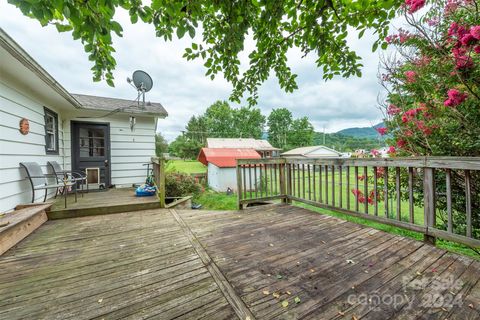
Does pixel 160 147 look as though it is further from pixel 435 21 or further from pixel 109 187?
pixel 435 21

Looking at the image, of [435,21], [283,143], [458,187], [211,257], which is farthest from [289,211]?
[283,143]

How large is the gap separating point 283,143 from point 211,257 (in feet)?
138

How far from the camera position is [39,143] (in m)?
4.04

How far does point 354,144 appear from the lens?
39312 mm

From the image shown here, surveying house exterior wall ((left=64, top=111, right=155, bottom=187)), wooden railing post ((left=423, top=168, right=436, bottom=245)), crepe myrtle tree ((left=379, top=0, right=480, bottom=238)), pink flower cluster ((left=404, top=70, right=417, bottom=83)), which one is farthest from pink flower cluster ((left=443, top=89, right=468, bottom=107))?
house exterior wall ((left=64, top=111, right=155, bottom=187))

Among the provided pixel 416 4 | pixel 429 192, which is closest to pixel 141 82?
pixel 416 4

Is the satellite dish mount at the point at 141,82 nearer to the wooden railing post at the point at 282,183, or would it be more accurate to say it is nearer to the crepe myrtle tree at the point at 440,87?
the wooden railing post at the point at 282,183

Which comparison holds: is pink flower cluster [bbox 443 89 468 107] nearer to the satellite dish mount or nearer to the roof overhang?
the roof overhang

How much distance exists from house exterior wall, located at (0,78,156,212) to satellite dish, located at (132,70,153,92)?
889 millimetres

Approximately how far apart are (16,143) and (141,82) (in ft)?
10.7

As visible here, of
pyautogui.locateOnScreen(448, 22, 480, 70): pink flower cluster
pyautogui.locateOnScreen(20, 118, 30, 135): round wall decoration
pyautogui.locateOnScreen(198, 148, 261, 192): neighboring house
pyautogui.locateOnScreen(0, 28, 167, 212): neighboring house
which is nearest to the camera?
pyautogui.locateOnScreen(448, 22, 480, 70): pink flower cluster

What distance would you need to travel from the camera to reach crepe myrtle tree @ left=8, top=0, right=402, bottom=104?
1355mm

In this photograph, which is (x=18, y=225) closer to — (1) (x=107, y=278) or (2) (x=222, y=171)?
(1) (x=107, y=278)

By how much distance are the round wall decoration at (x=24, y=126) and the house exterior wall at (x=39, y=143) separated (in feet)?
0.25
